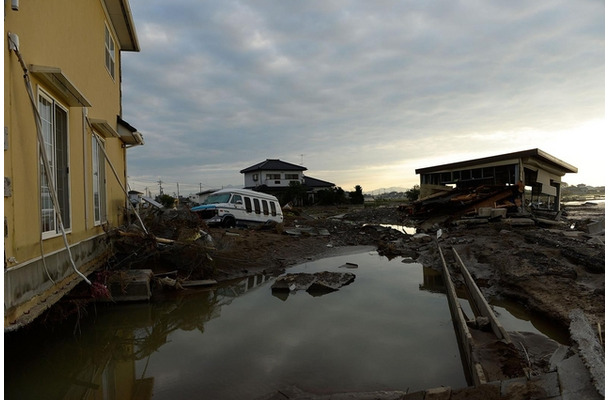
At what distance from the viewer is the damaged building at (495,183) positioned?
19.0 m

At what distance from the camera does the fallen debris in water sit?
848cm

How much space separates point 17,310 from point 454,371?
184 inches

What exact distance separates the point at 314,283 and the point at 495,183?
52.5ft

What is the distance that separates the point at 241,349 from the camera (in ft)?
17.6

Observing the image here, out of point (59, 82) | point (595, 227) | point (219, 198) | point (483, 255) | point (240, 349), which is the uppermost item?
point (59, 82)

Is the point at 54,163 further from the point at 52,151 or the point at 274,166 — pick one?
the point at 274,166

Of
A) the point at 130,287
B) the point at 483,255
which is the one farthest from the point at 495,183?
the point at 130,287

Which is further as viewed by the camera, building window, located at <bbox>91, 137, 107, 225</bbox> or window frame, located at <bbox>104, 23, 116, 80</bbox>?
window frame, located at <bbox>104, 23, 116, 80</bbox>

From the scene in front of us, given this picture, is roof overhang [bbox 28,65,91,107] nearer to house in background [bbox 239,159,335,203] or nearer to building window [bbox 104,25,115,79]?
building window [bbox 104,25,115,79]

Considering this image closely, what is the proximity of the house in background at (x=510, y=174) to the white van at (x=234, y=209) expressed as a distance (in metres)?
10.7

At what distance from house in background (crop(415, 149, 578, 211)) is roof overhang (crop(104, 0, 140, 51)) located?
16871 mm

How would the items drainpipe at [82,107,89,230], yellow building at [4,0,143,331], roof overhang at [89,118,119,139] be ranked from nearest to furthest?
yellow building at [4,0,143,331]
drainpipe at [82,107,89,230]
roof overhang at [89,118,119,139]

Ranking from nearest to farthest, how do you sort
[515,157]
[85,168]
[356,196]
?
[85,168], [515,157], [356,196]

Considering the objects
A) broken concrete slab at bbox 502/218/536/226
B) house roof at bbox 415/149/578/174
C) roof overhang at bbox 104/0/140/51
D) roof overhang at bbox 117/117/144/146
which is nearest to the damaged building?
house roof at bbox 415/149/578/174
